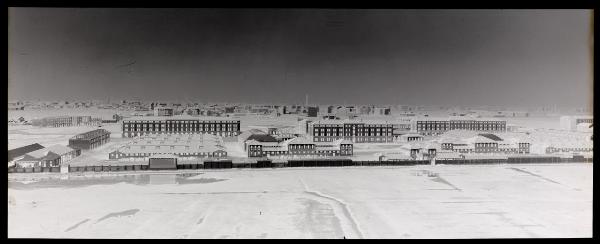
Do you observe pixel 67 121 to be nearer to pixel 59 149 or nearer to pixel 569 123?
pixel 59 149

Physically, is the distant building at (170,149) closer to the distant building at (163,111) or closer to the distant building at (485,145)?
the distant building at (163,111)

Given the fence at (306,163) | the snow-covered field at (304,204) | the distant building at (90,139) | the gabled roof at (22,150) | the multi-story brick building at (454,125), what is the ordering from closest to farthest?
the snow-covered field at (304,204) < the gabled roof at (22,150) < the fence at (306,163) < the distant building at (90,139) < the multi-story brick building at (454,125)

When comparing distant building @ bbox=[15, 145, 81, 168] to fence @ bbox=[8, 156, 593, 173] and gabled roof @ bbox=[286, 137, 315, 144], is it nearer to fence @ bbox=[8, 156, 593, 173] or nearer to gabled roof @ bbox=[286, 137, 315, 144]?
fence @ bbox=[8, 156, 593, 173]

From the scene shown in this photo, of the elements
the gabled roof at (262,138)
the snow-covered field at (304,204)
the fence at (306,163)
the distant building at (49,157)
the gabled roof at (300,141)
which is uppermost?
the gabled roof at (262,138)

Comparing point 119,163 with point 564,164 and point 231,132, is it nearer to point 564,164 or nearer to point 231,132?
point 231,132

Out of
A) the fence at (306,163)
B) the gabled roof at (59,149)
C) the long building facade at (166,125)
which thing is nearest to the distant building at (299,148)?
the fence at (306,163)

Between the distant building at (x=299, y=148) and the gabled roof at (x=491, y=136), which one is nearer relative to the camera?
the distant building at (x=299, y=148)

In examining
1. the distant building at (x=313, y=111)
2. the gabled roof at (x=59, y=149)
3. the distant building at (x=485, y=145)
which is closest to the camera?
the gabled roof at (x=59, y=149)
